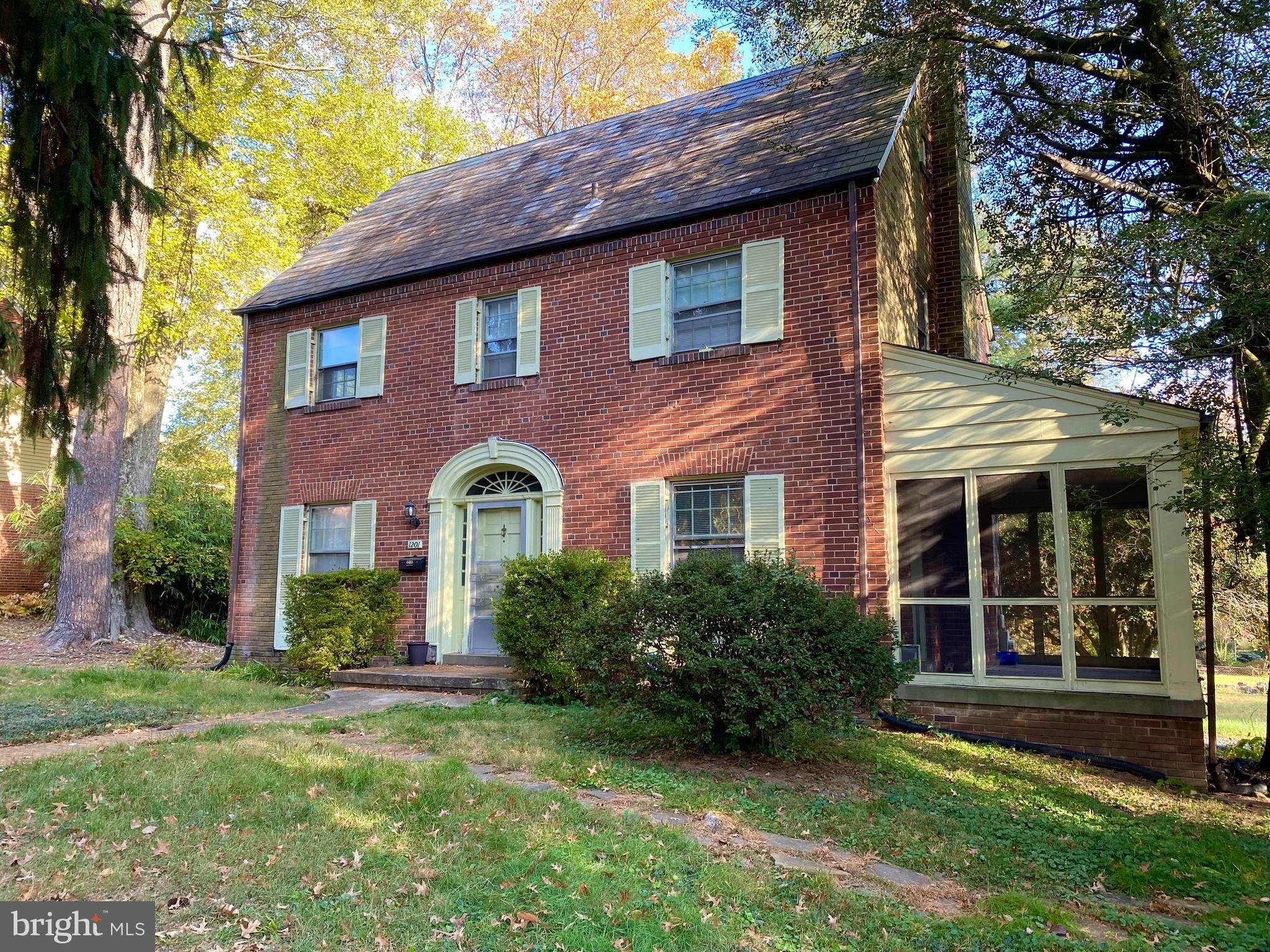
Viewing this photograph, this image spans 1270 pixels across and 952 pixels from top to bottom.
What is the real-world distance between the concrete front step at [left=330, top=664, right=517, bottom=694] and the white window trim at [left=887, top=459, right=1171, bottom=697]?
14.2 ft

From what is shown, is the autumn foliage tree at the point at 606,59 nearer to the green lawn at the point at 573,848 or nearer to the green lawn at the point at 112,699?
the green lawn at the point at 112,699

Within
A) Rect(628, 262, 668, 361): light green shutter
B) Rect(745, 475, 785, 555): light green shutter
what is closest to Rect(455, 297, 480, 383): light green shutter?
Rect(628, 262, 668, 361): light green shutter

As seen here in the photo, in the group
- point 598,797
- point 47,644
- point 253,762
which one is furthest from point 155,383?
point 598,797

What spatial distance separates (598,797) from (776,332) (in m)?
5.55

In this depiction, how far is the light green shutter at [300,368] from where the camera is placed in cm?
1268

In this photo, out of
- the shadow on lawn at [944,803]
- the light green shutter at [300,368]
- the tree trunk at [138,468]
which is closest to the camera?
the shadow on lawn at [944,803]

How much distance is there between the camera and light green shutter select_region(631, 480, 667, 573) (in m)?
9.70

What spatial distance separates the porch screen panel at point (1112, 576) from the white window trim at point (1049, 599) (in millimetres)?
44

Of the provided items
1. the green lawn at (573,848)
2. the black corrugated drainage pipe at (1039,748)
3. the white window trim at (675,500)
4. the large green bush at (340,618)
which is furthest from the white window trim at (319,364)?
the black corrugated drainage pipe at (1039,748)

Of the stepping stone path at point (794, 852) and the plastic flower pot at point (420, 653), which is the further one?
the plastic flower pot at point (420, 653)

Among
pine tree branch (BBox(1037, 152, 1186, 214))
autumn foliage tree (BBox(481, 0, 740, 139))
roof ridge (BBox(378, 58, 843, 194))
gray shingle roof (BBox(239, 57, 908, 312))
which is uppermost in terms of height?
autumn foliage tree (BBox(481, 0, 740, 139))

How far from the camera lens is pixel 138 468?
54.0ft

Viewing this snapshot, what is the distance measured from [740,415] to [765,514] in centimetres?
113

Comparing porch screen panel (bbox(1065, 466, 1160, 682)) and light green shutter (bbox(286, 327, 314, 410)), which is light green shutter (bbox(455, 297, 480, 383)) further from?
porch screen panel (bbox(1065, 466, 1160, 682))
